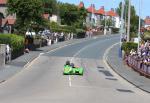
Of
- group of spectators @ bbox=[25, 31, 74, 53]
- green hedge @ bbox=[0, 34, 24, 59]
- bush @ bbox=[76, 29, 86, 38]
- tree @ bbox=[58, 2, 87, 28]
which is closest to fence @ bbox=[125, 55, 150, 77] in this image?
green hedge @ bbox=[0, 34, 24, 59]

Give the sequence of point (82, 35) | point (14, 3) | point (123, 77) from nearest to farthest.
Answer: point (123, 77) < point (14, 3) < point (82, 35)

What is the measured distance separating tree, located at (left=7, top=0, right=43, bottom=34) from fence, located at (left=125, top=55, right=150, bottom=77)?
20.6 metres

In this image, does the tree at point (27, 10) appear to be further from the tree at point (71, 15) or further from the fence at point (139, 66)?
the tree at point (71, 15)

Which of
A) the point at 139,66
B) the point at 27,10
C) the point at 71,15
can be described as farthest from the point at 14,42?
the point at 71,15

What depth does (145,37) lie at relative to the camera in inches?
3214

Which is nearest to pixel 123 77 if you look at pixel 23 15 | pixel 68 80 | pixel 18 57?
pixel 68 80

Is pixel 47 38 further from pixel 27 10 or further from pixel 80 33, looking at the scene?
pixel 80 33

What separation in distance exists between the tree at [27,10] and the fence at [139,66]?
2065cm

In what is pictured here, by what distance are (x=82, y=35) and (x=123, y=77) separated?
83037 mm

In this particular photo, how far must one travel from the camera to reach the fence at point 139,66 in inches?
1880

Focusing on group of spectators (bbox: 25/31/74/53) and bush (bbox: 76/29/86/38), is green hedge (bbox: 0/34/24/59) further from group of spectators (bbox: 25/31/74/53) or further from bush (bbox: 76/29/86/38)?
bush (bbox: 76/29/86/38)

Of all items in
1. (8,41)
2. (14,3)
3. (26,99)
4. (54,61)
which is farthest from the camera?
(14,3)

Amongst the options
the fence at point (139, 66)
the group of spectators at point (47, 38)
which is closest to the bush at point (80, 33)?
the group of spectators at point (47, 38)

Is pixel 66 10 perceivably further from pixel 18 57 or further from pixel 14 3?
pixel 18 57
